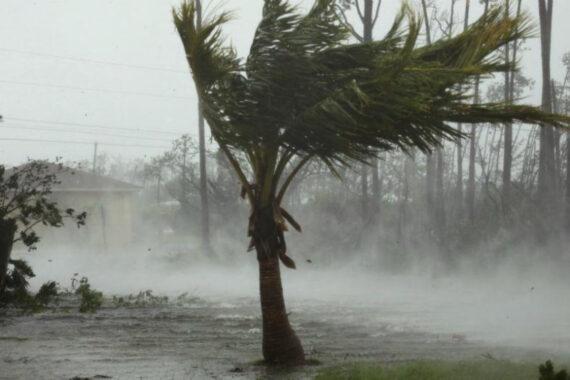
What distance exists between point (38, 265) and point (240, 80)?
91.9ft

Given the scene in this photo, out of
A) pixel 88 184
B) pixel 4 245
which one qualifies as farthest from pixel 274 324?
pixel 88 184

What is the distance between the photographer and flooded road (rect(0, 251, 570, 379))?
11.2 m

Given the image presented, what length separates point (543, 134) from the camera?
32594mm

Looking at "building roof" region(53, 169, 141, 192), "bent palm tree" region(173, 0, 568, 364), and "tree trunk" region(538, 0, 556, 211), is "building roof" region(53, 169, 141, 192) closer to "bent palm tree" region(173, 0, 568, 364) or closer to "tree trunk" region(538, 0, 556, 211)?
"tree trunk" region(538, 0, 556, 211)

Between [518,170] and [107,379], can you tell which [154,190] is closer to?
[518,170]

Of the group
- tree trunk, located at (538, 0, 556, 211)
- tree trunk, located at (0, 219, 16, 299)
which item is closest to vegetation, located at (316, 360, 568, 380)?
tree trunk, located at (0, 219, 16, 299)

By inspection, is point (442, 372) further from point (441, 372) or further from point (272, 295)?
point (272, 295)

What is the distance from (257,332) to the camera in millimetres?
14914

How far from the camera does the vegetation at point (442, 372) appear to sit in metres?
8.95

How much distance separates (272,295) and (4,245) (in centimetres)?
617

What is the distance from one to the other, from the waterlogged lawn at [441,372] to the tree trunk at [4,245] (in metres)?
7.34

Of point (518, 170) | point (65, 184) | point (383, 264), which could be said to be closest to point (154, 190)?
point (518, 170)

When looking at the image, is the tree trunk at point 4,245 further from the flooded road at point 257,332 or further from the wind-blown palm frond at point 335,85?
the wind-blown palm frond at point 335,85

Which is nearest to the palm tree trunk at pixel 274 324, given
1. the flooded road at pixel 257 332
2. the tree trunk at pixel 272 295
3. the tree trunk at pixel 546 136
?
the tree trunk at pixel 272 295
